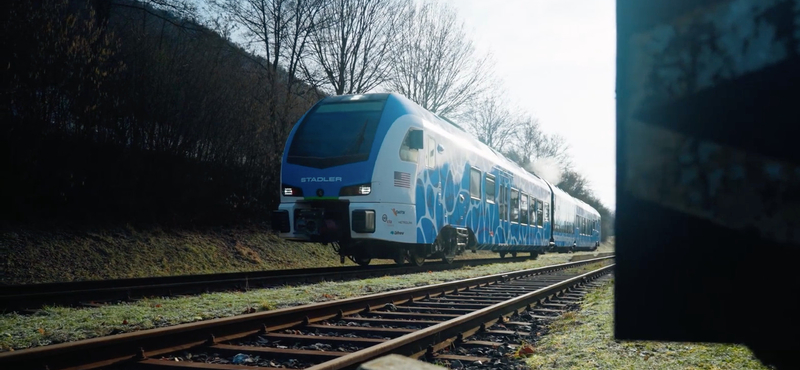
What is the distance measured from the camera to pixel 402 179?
1138 centimetres

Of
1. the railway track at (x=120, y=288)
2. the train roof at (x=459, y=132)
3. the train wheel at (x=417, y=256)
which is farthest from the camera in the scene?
the train wheel at (x=417, y=256)

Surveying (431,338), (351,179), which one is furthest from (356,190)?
(431,338)

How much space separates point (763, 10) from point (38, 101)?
48.0ft

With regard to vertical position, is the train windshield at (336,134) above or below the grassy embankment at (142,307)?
above

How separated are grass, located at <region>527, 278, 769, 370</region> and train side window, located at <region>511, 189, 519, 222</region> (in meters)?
11.9

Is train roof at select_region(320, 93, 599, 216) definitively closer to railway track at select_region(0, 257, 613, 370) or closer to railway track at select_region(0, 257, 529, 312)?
railway track at select_region(0, 257, 529, 312)

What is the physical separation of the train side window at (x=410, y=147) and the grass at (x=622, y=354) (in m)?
5.88

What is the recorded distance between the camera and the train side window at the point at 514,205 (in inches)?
708

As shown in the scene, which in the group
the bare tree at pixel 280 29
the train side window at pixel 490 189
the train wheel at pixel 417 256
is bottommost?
the train wheel at pixel 417 256

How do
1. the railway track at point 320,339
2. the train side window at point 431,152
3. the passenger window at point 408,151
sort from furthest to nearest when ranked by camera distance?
the train side window at point 431,152 → the passenger window at point 408,151 → the railway track at point 320,339

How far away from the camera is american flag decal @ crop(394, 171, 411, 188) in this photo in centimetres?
1127

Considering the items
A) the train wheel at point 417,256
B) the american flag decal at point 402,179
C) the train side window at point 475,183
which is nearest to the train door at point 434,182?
the american flag decal at point 402,179

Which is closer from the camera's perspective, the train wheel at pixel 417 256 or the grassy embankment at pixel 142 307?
the grassy embankment at pixel 142 307

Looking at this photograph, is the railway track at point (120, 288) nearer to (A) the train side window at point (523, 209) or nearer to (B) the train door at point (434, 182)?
(B) the train door at point (434, 182)
